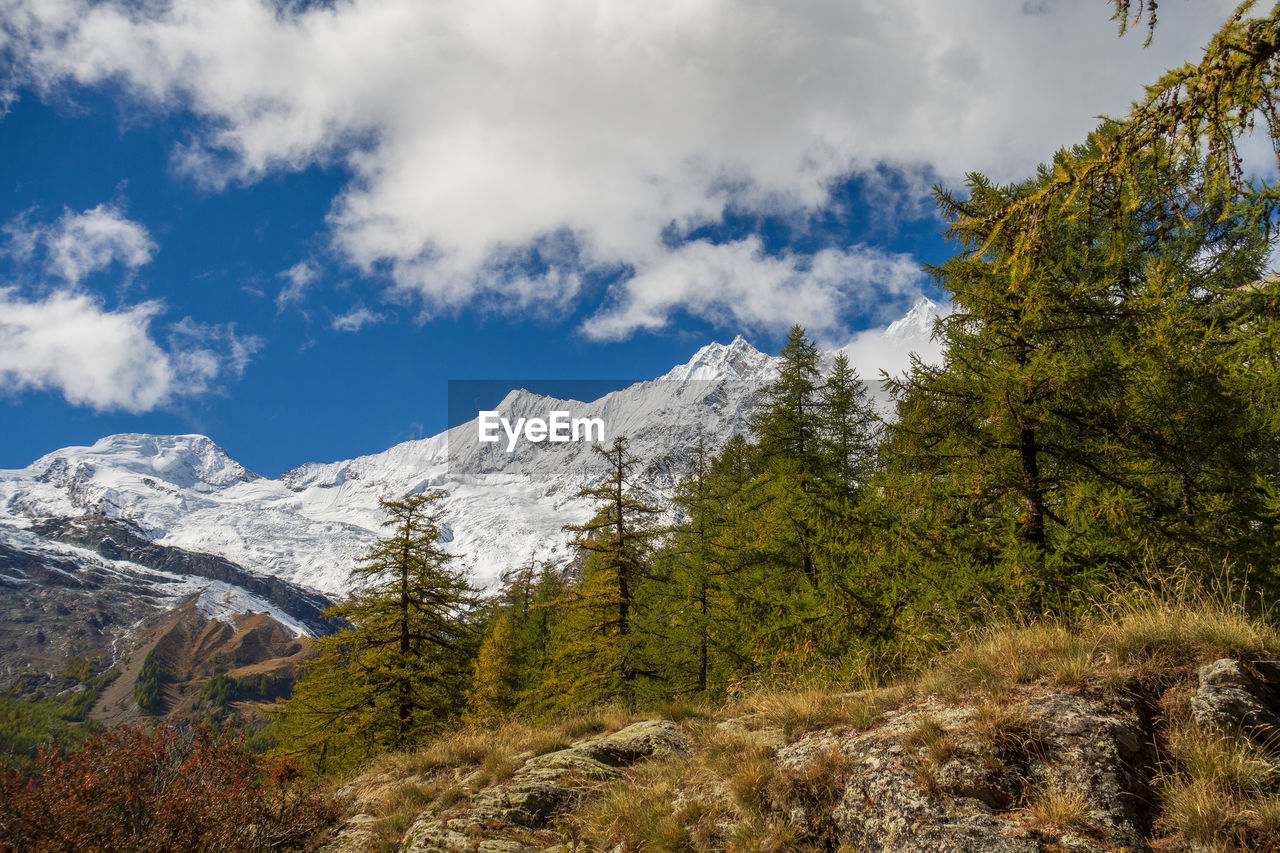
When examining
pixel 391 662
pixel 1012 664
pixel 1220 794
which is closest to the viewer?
pixel 1220 794

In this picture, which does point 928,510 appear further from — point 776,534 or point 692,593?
point 692,593

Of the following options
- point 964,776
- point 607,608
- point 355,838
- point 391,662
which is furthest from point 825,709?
point 391,662

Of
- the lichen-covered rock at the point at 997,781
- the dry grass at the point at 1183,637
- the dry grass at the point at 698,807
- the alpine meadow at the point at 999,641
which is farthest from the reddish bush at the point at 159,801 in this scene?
the dry grass at the point at 1183,637

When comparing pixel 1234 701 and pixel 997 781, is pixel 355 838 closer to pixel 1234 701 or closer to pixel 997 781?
pixel 997 781

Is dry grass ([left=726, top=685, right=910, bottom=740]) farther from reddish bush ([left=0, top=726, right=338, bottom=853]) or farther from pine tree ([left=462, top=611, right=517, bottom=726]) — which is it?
pine tree ([left=462, top=611, right=517, bottom=726])

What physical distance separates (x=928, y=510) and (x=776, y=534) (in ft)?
21.3

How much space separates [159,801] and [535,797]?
390cm

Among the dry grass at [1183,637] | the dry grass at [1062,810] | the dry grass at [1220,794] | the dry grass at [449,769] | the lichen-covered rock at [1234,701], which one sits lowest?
the dry grass at [449,769]

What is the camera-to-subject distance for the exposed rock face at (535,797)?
650 cm

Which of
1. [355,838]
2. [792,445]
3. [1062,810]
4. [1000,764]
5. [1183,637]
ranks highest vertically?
[792,445]

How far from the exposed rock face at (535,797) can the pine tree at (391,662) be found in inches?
451

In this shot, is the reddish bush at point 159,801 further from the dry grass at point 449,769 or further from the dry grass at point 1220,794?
the dry grass at point 1220,794

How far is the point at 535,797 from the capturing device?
7047mm

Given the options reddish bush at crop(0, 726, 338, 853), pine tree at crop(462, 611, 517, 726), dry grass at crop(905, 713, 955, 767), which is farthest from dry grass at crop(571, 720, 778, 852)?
pine tree at crop(462, 611, 517, 726)
